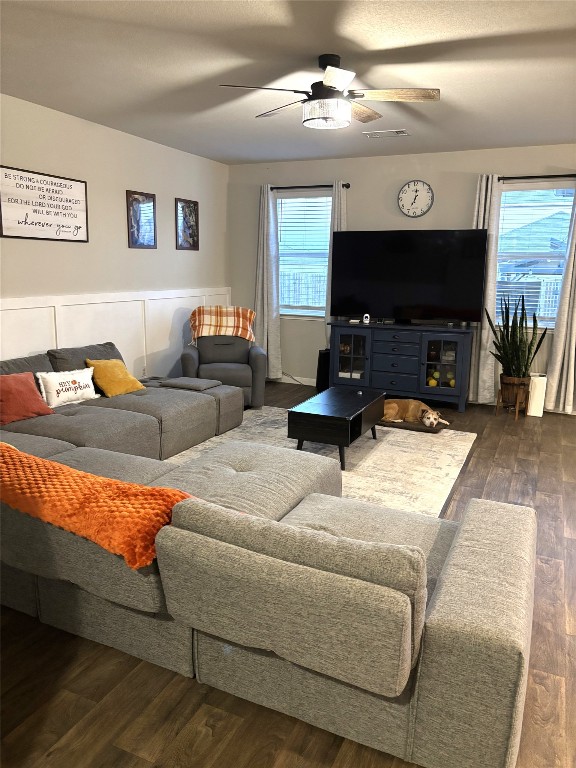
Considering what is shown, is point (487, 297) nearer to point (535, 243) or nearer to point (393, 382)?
point (535, 243)

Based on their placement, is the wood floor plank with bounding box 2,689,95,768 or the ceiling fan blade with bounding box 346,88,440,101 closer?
the wood floor plank with bounding box 2,689,95,768

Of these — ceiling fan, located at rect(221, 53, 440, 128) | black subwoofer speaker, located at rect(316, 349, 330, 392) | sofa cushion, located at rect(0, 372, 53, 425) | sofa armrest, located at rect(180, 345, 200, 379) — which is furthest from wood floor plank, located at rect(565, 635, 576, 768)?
black subwoofer speaker, located at rect(316, 349, 330, 392)

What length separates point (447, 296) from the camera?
589cm

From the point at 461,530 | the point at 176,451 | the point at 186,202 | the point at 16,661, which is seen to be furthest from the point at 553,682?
the point at 186,202

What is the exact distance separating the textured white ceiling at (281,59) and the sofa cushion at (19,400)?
192cm

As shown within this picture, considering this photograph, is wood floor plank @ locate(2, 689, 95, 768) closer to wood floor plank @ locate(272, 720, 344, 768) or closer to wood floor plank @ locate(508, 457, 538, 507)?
wood floor plank @ locate(272, 720, 344, 768)

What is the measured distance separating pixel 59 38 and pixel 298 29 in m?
1.26

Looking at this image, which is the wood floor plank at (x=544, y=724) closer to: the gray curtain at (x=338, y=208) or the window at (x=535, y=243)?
the window at (x=535, y=243)

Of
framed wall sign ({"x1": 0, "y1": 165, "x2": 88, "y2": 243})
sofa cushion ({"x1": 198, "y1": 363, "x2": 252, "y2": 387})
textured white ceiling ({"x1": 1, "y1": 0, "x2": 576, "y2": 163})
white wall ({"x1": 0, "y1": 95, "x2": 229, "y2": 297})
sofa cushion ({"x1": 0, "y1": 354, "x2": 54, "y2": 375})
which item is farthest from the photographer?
sofa cushion ({"x1": 198, "y1": 363, "x2": 252, "y2": 387})

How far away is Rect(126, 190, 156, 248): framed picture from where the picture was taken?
549 cm

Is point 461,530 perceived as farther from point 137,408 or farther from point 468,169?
point 468,169

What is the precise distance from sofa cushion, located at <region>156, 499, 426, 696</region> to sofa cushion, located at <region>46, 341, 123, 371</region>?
302 cm

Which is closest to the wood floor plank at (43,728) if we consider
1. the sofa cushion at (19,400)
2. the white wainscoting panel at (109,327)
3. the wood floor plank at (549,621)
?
the wood floor plank at (549,621)

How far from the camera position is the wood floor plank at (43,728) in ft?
5.47
